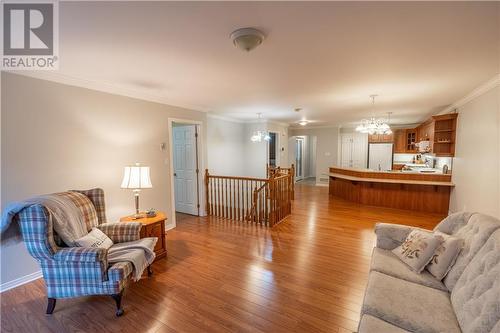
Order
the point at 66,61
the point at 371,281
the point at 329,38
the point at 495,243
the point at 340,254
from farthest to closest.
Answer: the point at 340,254
the point at 66,61
the point at 329,38
the point at 371,281
the point at 495,243

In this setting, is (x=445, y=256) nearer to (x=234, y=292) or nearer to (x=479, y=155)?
(x=234, y=292)

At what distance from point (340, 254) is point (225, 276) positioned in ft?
5.49

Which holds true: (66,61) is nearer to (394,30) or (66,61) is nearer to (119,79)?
(119,79)

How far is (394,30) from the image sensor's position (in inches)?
68.0

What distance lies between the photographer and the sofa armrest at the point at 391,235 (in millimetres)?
2219

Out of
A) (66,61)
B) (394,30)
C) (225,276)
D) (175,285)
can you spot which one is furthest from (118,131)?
(394,30)

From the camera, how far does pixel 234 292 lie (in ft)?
7.55

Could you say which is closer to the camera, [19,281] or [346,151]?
[19,281]

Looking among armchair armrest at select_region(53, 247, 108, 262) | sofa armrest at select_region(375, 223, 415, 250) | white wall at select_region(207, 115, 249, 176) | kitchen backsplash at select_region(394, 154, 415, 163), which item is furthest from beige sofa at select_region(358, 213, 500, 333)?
kitchen backsplash at select_region(394, 154, 415, 163)

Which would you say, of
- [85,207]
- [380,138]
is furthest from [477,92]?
[85,207]

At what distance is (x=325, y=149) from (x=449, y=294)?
7.60 meters

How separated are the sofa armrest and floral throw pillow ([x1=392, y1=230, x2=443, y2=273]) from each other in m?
0.10

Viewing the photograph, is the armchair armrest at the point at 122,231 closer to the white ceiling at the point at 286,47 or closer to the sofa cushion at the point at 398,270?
the white ceiling at the point at 286,47

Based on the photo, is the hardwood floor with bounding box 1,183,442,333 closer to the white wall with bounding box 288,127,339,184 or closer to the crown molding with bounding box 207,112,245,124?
the crown molding with bounding box 207,112,245,124
